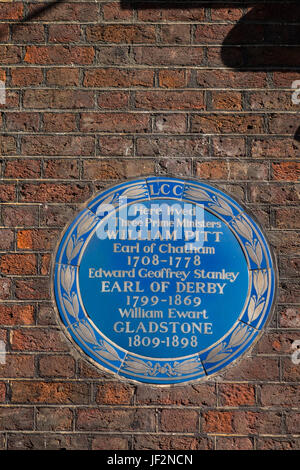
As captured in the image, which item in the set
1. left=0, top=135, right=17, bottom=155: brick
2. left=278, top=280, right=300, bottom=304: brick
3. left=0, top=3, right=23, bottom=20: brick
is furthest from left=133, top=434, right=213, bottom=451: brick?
left=0, top=3, right=23, bottom=20: brick

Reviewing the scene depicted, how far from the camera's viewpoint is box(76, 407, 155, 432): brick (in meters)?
2.40

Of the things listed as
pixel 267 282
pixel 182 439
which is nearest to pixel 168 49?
pixel 267 282

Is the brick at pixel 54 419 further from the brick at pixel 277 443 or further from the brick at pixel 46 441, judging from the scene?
the brick at pixel 277 443

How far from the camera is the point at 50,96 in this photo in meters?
2.60

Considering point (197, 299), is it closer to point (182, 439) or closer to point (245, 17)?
point (182, 439)

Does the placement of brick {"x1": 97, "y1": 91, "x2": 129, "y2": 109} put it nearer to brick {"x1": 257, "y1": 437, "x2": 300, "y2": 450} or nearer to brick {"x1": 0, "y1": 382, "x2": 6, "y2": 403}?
brick {"x1": 0, "y1": 382, "x2": 6, "y2": 403}

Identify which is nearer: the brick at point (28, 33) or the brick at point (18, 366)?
the brick at point (18, 366)

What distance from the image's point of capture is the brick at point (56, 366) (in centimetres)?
244

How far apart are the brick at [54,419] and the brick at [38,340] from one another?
0.27 m

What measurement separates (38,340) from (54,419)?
1.19ft

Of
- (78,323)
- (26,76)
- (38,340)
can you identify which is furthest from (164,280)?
(26,76)

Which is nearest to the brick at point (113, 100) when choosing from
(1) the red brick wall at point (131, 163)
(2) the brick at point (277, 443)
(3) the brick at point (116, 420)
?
(1) the red brick wall at point (131, 163)

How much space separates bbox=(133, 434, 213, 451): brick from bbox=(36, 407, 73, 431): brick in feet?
1.03

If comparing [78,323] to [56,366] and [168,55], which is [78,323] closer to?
[56,366]
